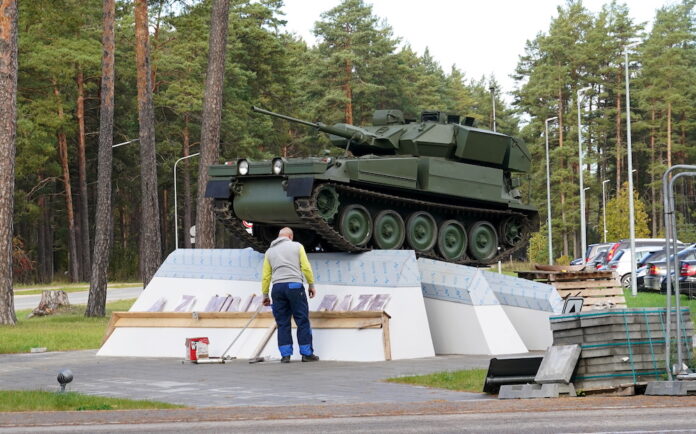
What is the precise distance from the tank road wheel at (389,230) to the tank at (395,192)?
0.06 feet

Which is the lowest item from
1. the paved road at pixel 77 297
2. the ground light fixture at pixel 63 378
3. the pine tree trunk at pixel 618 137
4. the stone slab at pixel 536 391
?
the paved road at pixel 77 297

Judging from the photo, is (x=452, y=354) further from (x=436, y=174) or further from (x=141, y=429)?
(x=141, y=429)

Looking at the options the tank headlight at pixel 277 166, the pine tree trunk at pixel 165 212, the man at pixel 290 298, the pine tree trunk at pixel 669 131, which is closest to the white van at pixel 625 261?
the tank headlight at pixel 277 166

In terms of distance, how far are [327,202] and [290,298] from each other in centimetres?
Result: 416

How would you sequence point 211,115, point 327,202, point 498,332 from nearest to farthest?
point 498,332
point 327,202
point 211,115

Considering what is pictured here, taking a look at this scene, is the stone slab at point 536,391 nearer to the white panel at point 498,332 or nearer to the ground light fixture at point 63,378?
the ground light fixture at point 63,378

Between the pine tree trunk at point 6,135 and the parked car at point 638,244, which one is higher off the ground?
the pine tree trunk at point 6,135

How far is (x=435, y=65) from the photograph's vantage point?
143 m

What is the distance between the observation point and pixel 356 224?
20750 millimetres

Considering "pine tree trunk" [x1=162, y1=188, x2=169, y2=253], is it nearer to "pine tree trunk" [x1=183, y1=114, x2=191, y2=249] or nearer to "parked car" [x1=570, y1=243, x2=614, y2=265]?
"pine tree trunk" [x1=183, y1=114, x2=191, y2=249]

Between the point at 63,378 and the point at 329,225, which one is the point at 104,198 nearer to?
the point at 329,225

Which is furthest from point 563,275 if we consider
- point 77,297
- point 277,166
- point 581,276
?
point 77,297

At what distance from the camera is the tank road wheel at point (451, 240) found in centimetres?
2258

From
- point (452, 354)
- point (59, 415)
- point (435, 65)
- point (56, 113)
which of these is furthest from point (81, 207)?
point (435, 65)
